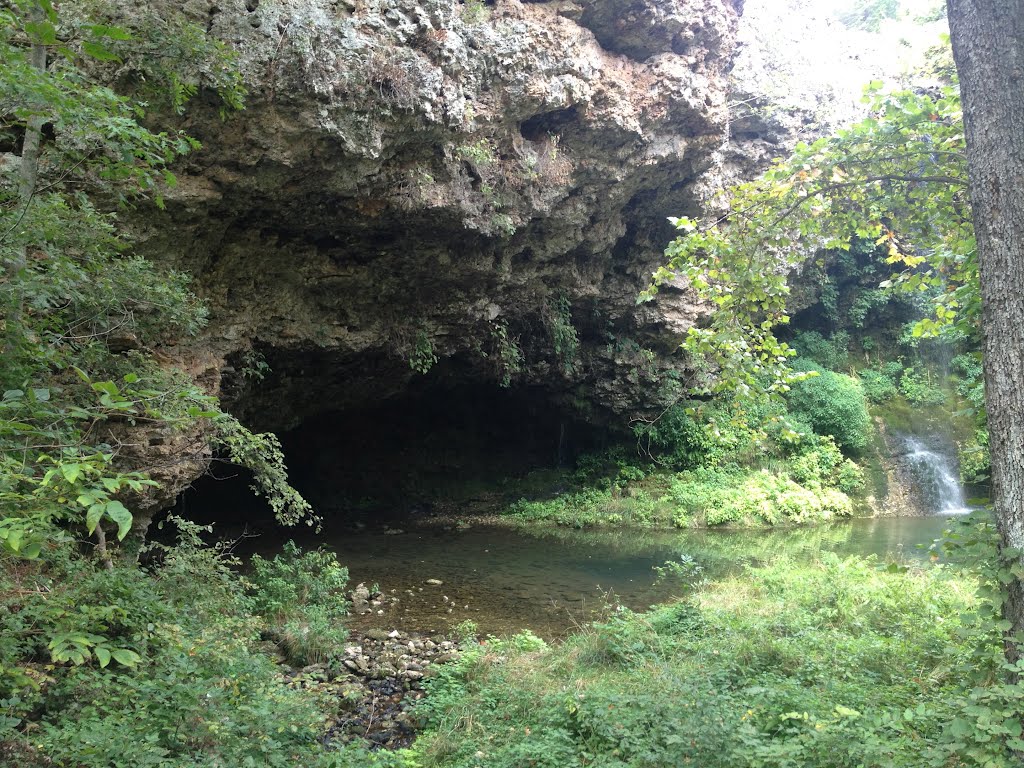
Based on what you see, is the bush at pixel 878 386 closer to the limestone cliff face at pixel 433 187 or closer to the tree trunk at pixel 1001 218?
the limestone cliff face at pixel 433 187

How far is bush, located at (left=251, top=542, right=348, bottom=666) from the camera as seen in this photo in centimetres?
614

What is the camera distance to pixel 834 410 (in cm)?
1727

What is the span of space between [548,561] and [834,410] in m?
10.6

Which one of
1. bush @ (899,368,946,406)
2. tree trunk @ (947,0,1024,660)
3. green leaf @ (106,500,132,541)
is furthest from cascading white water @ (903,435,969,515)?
green leaf @ (106,500,132,541)

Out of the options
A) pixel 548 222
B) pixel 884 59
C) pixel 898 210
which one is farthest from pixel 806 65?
pixel 898 210

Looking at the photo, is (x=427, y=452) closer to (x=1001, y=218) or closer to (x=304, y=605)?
(x=304, y=605)

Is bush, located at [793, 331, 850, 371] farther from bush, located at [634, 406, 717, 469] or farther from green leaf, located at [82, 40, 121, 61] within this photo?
green leaf, located at [82, 40, 121, 61]

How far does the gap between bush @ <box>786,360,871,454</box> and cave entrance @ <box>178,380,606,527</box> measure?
5.82 metres

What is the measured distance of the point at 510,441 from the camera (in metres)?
17.8

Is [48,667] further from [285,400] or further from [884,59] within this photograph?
[884,59]

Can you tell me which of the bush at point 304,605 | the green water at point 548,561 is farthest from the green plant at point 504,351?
the bush at point 304,605

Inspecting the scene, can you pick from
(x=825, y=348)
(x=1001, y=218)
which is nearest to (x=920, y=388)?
(x=825, y=348)

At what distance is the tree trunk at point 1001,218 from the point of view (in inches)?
121

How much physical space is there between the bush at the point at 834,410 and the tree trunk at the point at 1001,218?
14499 millimetres
